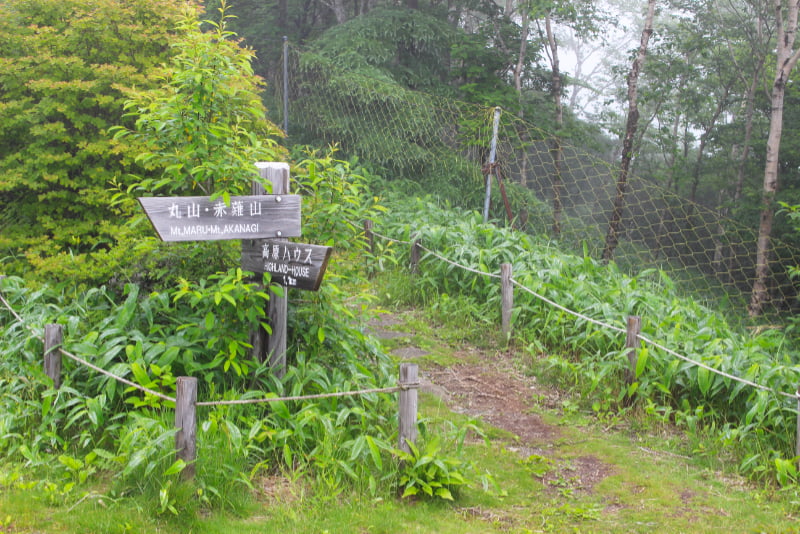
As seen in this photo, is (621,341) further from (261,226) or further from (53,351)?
(53,351)

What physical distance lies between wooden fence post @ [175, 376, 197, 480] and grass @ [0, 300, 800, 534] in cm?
25

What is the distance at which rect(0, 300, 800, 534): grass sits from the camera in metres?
3.38

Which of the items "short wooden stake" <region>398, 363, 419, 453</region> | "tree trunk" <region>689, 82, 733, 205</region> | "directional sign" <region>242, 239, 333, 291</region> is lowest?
"short wooden stake" <region>398, 363, 419, 453</region>

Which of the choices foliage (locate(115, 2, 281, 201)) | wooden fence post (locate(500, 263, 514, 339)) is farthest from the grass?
foliage (locate(115, 2, 281, 201))

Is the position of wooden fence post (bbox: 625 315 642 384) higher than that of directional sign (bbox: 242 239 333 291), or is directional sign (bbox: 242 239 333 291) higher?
directional sign (bbox: 242 239 333 291)

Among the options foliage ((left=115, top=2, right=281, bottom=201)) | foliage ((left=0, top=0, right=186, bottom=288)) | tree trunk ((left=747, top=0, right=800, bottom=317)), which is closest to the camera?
foliage ((left=115, top=2, right=281, bottom=201))

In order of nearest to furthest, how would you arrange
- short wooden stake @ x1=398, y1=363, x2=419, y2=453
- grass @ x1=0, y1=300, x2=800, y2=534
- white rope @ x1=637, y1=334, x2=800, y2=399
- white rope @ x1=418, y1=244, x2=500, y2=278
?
grass @ x1=0, y1=300, x2=800, y2=534, short wooden stake @ x1=398, y1=363, x2=419, y2=453, white rope @ x1=637, y1=334, x2=800, y2=399, white rope @ x1=418, y1=244, x2=500, y2=278

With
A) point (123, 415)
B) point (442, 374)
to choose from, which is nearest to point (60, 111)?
point (123, 415)

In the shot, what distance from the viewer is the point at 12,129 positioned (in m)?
6.61

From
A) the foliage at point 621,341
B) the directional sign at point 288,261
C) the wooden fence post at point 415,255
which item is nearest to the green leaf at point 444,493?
the directional sign at point 288,261

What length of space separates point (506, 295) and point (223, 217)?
366 centimetres

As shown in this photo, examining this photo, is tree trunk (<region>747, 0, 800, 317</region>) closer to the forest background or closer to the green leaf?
the forest background

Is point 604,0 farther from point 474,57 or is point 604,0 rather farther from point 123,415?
point 123,415

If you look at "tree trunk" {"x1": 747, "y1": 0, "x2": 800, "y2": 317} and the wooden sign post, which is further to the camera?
"tree trunk" {"x1": 747, "y1": 0, "x2": 800, "y2": 317}
